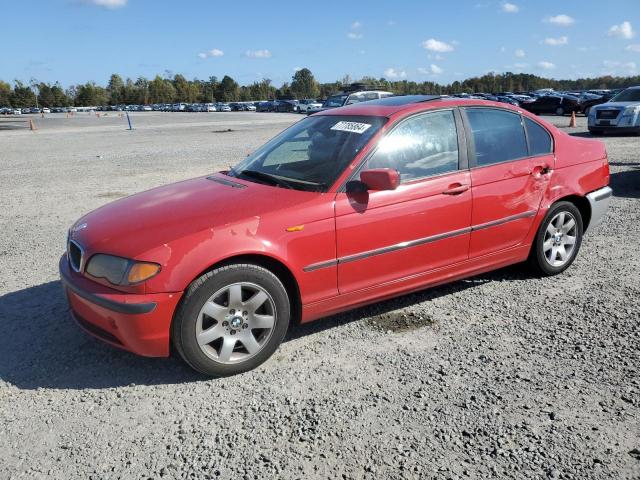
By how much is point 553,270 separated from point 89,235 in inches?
154

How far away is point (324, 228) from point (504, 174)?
1.75 meters

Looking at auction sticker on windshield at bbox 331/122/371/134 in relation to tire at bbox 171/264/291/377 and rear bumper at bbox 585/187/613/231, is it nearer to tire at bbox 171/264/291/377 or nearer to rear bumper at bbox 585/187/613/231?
tire at bbox 171/264/291/377

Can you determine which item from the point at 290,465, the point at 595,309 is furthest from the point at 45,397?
the point at 595,309

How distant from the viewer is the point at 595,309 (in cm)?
414

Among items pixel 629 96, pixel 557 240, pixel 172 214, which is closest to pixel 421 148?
pixel 557 240

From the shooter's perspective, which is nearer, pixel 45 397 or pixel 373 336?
pixel 45 397

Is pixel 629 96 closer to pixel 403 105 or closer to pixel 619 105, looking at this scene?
pixel 619 105

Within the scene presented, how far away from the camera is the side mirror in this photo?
11.2ft

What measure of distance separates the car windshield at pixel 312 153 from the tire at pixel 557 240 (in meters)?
1.87

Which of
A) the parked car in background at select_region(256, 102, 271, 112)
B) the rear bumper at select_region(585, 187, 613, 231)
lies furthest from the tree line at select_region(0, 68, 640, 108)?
the rear bumper at select_region(585, 187, 613, 231)

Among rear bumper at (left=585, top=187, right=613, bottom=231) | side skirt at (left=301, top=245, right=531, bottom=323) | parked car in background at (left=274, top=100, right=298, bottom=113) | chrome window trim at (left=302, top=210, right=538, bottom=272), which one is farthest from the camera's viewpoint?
parked car in background at (left=274, top=100, right=298, bottom=113)

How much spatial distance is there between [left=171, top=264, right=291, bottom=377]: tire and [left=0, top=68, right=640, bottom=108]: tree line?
89.9 metres

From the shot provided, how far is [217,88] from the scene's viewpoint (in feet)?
416

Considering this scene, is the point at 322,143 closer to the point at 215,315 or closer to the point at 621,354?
the point at 215,315
